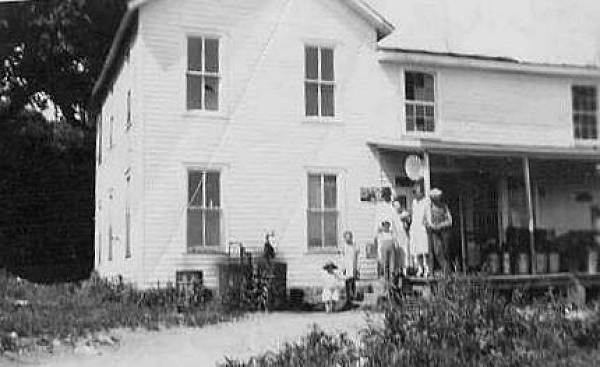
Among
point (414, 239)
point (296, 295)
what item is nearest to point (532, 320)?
point (414, 239)

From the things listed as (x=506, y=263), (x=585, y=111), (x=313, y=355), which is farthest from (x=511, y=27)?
(x=506, y=263)

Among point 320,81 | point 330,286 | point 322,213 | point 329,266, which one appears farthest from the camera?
point 322,213

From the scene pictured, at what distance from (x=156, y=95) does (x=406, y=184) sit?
98.3 inches

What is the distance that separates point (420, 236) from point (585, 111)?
285cm

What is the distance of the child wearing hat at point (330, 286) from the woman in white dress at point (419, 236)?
2.28 feet

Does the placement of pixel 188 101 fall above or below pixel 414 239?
above

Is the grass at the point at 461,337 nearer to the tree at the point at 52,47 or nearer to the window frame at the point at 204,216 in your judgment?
the tree at the point at 52,47

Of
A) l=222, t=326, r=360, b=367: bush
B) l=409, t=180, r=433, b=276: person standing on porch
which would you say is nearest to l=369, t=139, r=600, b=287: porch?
l=409, t=180, r=433, b=276: person standing on porch

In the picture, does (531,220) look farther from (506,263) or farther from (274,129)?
(274,129)

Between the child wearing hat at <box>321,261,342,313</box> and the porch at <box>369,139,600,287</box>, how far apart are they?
941 mm

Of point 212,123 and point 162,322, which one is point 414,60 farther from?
point 162,322

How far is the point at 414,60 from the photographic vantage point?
7.43m

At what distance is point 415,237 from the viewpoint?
6867mm

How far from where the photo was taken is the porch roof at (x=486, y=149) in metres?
3.98
